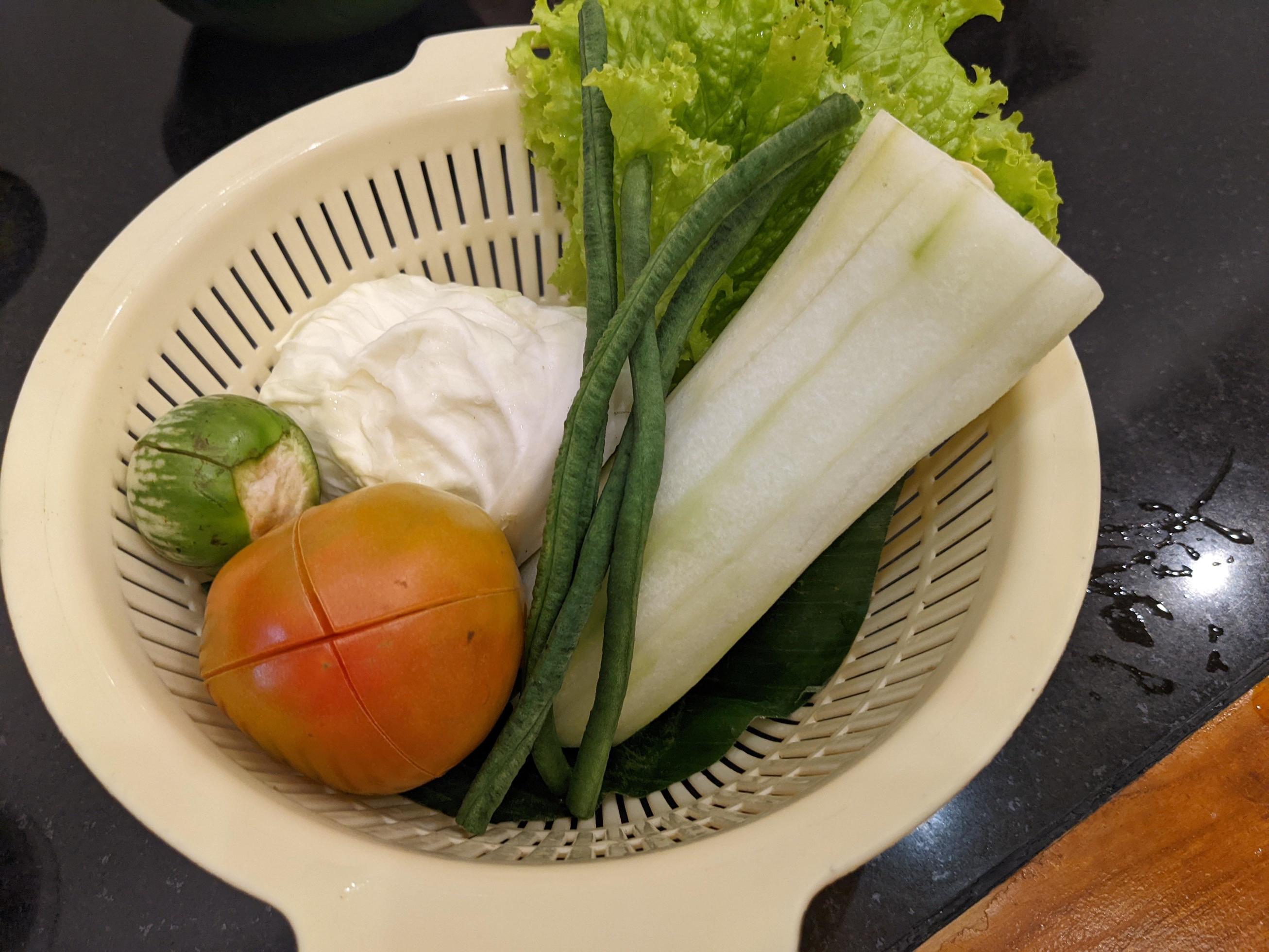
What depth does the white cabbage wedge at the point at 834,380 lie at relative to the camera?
0.55 meters

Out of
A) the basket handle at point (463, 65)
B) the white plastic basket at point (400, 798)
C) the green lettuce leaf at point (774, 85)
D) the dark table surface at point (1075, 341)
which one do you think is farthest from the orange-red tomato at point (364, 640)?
the basket handle at point (463, 65)

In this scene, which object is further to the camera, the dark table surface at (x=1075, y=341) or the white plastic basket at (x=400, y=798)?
the dark table surface at (x=1075, y=341)

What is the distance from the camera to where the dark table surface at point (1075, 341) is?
2.07 feet

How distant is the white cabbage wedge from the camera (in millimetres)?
551

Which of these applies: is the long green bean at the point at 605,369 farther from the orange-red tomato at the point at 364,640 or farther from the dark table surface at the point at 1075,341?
the dark table surface at the point at 1075,341

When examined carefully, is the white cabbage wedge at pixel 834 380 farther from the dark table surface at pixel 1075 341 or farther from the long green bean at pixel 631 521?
the dark table surface at pixel 1075 341

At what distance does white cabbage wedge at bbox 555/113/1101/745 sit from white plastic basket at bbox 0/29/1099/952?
0.09 metres

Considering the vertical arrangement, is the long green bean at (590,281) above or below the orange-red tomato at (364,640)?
above

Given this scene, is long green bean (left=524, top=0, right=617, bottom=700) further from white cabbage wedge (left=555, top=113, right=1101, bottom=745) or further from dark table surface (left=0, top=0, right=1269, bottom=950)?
dark table surface (left=0, top=0, right=1269, bottom=950)

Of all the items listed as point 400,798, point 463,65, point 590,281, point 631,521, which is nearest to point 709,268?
point 590,281

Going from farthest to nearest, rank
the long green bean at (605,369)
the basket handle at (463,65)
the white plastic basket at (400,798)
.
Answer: the basket handle at (463,65)
the long green bean at (605,369)
the white plastic basket at (400,798)

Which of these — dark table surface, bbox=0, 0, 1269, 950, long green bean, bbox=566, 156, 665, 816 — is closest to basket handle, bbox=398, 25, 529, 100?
long green bean, bbox=566, 156, 665, 816

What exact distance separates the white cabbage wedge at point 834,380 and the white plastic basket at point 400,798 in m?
0.09

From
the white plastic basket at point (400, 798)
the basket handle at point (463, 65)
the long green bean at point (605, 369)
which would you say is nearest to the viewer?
the white plastic basket at point (400, 798)
